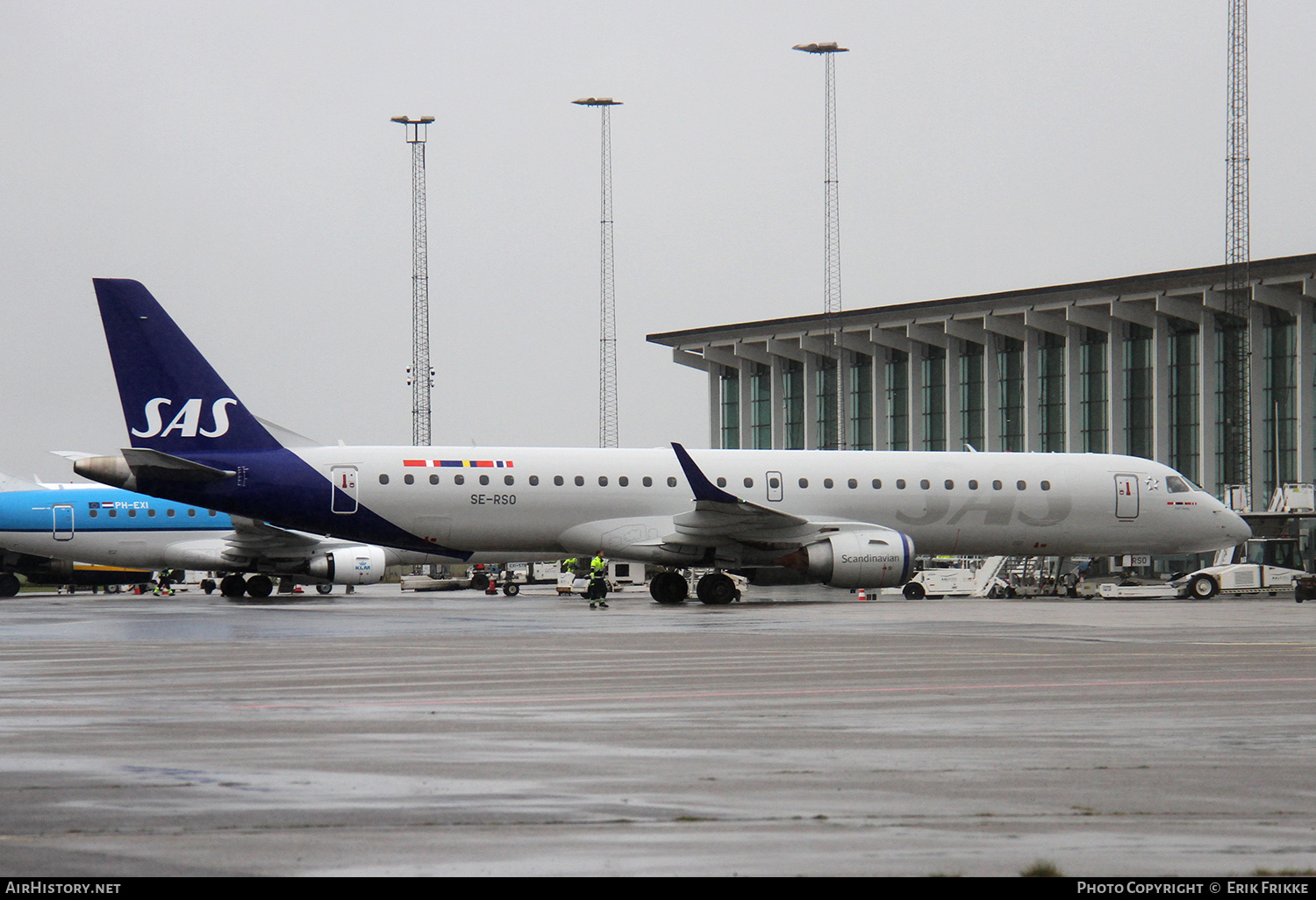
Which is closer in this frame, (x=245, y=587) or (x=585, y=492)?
(x=585, y=492)

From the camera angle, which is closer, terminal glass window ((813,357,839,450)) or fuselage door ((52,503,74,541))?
fuselage door ((52,503,74,541))

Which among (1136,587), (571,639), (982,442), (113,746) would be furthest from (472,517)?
(982,442)

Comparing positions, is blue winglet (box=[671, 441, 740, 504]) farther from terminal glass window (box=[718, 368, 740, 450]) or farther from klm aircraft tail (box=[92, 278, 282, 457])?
terminal glass window (box=[718, 368, 740, 450])

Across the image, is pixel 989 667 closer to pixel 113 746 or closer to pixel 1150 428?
pixel 113 746

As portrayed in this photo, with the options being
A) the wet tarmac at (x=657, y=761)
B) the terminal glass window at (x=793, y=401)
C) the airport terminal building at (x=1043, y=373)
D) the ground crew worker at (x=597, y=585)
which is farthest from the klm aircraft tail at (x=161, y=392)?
the terminal glass window at (x=793, y=401)

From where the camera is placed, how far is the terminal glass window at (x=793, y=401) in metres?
87.6

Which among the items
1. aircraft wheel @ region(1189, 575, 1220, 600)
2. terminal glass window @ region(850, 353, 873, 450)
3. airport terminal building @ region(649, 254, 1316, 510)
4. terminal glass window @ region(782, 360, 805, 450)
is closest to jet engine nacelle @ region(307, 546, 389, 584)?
aircraft wheel @ region(1189, 575, 1220, 600)

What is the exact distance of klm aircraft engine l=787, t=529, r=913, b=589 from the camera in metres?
32.4

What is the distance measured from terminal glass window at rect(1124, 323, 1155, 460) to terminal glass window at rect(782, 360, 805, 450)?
67.0ft

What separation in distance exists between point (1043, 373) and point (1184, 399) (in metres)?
7.77

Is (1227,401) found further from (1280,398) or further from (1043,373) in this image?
(1043,373)

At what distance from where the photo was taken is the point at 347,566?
136 feet

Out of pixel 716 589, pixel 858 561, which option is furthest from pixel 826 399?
pixel 858 561
